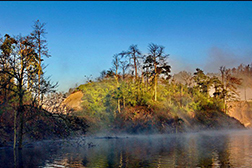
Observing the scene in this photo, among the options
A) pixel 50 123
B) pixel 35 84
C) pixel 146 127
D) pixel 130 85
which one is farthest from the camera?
pixel 130 85

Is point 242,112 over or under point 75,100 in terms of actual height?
under

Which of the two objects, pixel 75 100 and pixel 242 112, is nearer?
pixel 75 100

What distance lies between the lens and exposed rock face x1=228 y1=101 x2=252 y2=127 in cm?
9755

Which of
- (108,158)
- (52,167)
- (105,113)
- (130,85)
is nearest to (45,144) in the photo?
(108,158)

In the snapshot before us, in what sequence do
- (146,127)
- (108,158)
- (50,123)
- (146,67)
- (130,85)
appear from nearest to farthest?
1. (108,158)
2. (50,123)
3. (146,127)
4. (130,85)
5. (146,67)

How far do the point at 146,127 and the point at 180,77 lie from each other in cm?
3605

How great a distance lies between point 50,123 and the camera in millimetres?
33656

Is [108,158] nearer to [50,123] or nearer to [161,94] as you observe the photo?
[50,123]

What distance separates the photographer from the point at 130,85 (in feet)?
210

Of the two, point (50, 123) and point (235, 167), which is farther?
point (50, 123)

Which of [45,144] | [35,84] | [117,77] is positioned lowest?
[45,144]

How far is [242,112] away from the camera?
3969 inches

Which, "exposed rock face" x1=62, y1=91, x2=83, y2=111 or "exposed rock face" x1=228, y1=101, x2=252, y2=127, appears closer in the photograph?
"exposed rock face" x1=62, y1=91, x2=83, y2=111

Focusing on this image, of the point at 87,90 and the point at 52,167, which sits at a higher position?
the point at 87,90
